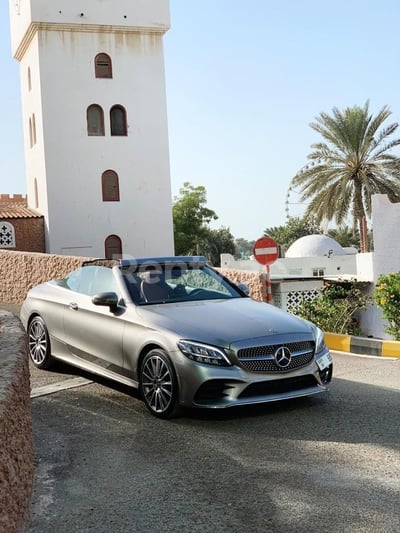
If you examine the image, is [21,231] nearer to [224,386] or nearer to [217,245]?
[224,386]

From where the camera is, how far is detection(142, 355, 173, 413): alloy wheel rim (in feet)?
22.1

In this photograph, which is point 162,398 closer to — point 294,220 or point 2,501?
point 2,501

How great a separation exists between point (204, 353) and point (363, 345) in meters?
4.92

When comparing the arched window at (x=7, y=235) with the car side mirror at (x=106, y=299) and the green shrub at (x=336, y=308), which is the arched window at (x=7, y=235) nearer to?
the green shrub at (x=336, y=308)

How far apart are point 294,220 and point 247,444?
8912 cm

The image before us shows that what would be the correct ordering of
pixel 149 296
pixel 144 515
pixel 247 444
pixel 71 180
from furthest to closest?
pixel 71 180 → pixel 149 296 → pixel 247 444 → pixel 144 515

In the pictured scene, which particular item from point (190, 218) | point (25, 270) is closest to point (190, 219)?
point (190, 218)

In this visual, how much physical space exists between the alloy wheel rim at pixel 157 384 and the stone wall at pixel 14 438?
1.45 meters

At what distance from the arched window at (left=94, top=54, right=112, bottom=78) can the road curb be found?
3228cm

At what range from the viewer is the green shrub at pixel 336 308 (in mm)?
12531

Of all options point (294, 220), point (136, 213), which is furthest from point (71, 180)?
point (294, 220)

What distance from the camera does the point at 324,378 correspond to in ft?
23.5

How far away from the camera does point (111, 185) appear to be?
4144 centimetres

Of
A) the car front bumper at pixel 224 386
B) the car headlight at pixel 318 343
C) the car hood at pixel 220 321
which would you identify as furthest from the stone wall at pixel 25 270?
A: the car front bumper at pixel 224 386
